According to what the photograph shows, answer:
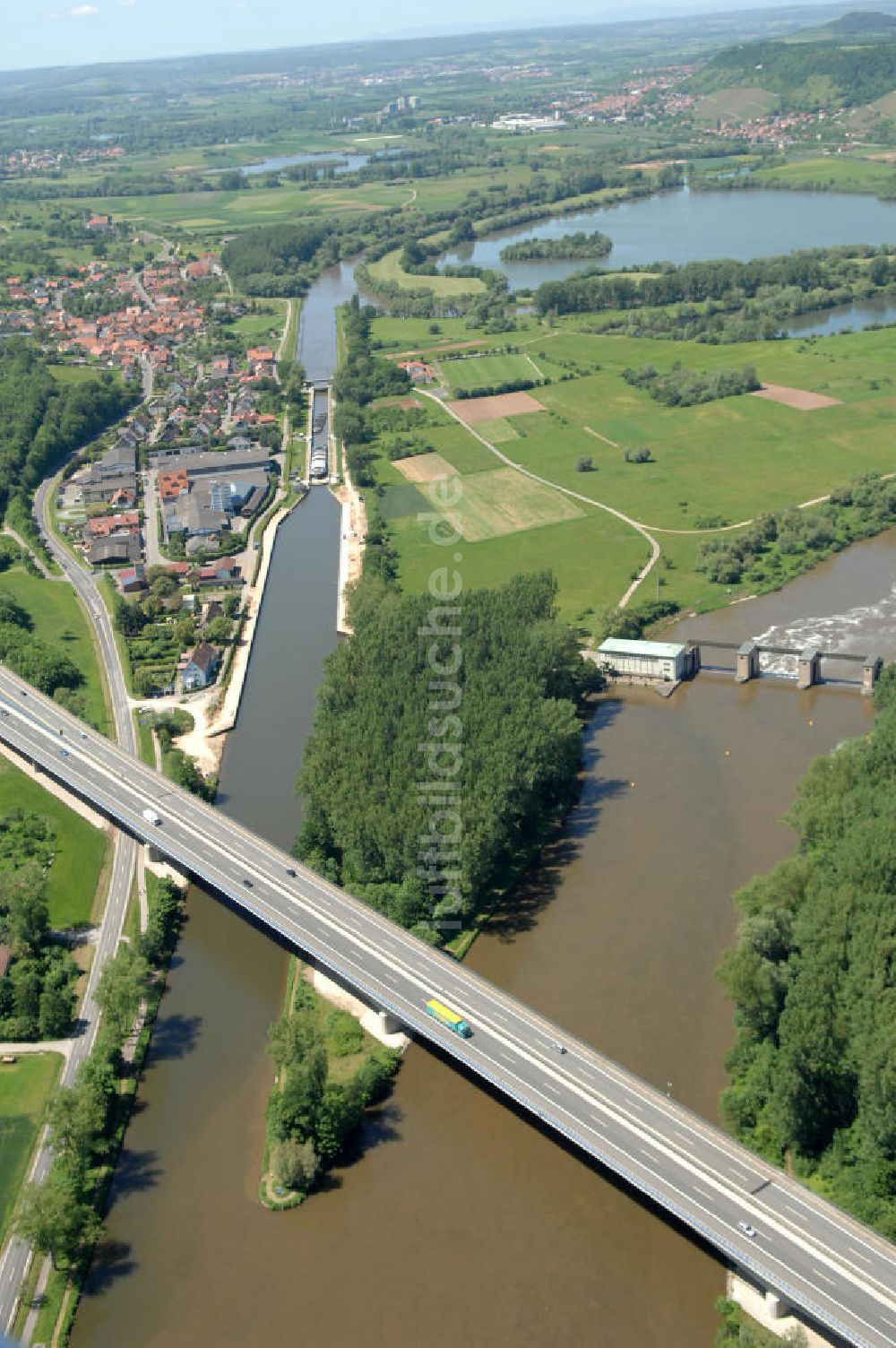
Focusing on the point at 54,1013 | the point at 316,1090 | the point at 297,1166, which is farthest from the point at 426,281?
the point at 297,1166

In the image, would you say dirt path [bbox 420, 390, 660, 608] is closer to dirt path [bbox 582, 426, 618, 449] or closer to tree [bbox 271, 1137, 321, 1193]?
dirt path [bbox 582, 426, 618, 449]

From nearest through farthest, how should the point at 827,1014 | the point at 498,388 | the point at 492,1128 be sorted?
1. the point at 827,1014
2. the point at 492,1128
3. the point at 498,388

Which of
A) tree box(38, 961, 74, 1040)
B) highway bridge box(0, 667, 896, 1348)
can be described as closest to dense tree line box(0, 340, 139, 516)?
highway bridge box(0, 667, 896, 1348)

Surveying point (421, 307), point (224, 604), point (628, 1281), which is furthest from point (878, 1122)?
point (421, 307)

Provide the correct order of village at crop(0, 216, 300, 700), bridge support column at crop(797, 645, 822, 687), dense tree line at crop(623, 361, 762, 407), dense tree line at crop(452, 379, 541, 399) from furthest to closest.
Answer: dense tree line at crop(452, 379, 541, 399) < dense tree line at crop(623, 361, 762, 407) < village at crop(0, 216, 300, 700) < bridge support column at crop(797, 645, 822, 687)

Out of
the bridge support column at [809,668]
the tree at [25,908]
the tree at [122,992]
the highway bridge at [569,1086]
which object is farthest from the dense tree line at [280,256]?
the tree at [122,992]

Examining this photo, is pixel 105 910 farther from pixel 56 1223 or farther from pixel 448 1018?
pixel 448 1018
